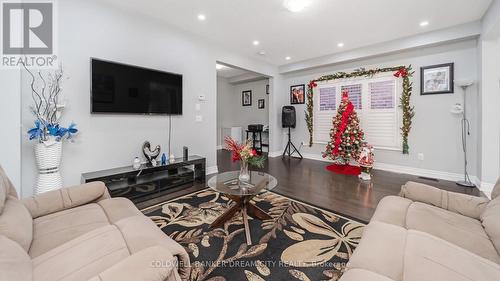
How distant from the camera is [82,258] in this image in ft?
3.18

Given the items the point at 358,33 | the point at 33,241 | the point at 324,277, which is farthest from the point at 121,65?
the point at 358,33

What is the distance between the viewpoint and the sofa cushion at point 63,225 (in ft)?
3.74

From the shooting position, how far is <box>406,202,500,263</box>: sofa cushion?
1.10 metres

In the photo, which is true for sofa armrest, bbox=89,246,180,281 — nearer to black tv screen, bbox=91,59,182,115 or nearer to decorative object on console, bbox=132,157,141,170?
decorative object on console, bbox=132,157,141,170

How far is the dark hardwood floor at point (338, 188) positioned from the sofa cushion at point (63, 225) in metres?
1.27

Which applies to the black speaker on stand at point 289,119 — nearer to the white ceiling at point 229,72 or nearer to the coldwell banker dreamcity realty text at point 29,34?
the white ceiling at point 229,72

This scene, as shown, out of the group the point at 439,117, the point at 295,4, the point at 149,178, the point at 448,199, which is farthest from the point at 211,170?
the point at 439,117

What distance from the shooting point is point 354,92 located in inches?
190

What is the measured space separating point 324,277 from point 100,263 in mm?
1370

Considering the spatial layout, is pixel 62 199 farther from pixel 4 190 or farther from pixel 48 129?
pixel 48 129

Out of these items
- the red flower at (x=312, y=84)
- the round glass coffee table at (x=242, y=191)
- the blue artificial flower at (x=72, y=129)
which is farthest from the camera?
the red flower at (x=312, y=84)

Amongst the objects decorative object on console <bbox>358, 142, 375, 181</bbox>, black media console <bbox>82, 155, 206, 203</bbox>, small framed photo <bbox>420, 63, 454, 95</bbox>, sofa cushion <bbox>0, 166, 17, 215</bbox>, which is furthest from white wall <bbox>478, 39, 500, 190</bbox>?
sofa cushion <bbox>0, 166, 17, 215</bbox>

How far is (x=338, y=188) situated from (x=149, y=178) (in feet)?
9.45

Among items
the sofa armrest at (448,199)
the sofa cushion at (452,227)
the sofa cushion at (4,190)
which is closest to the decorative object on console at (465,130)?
the sofa armrest at (448,199)
